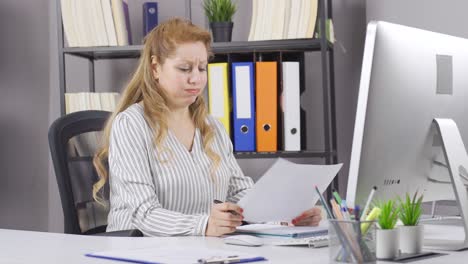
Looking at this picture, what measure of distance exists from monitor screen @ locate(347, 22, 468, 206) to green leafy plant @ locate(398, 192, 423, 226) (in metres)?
0.05

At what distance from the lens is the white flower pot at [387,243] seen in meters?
1.32

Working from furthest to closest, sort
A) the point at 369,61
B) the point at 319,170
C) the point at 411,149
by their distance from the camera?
the point at 319,170 < the point at 411,149 < the point at 369,61

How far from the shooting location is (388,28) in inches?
54.8

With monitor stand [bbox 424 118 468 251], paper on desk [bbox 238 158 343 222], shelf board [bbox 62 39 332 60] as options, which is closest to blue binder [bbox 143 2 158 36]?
shelf board [bbox 62 39 332 60]

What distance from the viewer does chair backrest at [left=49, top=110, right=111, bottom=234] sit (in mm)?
2131

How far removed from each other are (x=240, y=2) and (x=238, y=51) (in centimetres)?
33

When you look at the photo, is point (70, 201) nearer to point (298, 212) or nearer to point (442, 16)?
point (298, 212)

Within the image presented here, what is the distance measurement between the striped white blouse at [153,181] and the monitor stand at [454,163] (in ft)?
2.09

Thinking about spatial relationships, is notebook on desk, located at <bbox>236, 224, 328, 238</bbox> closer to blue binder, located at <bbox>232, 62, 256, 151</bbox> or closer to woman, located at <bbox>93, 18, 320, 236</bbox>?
woman, located at <bbox>93, 18, 320, 236</bbox>

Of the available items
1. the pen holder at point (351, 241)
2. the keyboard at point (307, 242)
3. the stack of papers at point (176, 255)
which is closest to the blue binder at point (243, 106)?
the keyboard at point (307, 242)

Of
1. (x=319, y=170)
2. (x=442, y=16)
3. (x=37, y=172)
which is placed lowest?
Answer: (x=37, y=172)

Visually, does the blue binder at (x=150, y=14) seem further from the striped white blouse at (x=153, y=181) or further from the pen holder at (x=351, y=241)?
the pen holder at (x=351, y=241)

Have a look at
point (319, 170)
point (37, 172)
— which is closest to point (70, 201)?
point (319, 170)

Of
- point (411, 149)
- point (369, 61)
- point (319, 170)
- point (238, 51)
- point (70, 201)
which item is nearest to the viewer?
point (369, 61)
